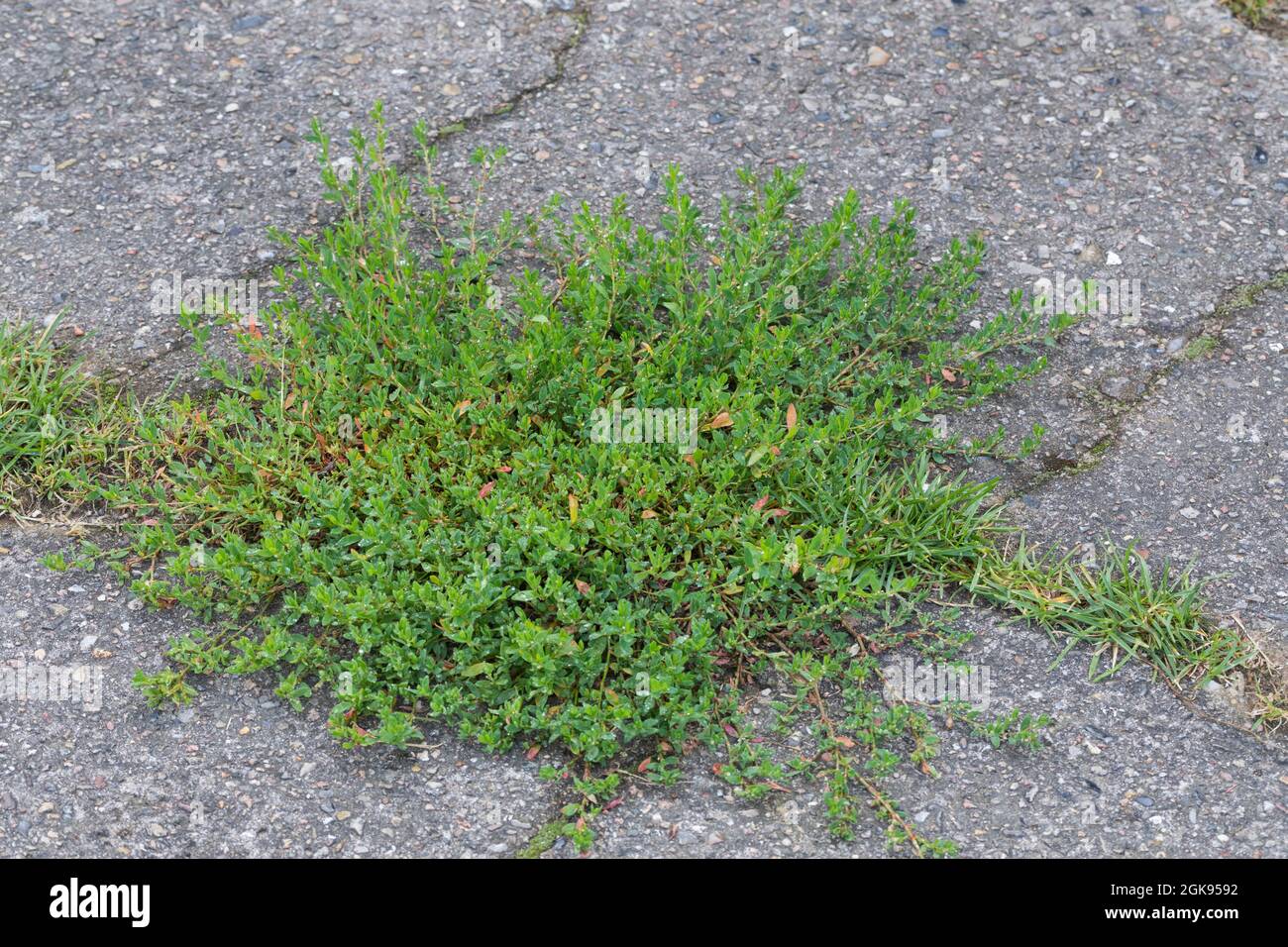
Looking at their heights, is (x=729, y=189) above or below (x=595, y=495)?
above

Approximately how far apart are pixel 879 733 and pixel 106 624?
1974 millimetres

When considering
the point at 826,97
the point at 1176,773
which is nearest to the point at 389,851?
the point at 1176,773

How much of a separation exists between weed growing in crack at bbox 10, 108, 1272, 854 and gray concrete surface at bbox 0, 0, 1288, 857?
0.42ft

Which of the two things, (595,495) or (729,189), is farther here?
(729,189)

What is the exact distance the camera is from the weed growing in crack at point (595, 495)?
299 cm

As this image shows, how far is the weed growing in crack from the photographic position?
2990 mm

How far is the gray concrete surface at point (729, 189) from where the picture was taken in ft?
9.39

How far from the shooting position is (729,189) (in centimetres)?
436

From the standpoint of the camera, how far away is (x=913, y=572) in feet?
11.0

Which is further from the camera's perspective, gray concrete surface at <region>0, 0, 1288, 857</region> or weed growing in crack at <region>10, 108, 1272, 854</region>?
weed growing in crack at <region>10, 108, 1272, 854</region>

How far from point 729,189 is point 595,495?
1546mm

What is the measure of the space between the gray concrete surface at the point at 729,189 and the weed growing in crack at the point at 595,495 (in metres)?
0.13

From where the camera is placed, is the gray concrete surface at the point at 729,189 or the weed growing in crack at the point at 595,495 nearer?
the gray concrete surface at the point at 729,189

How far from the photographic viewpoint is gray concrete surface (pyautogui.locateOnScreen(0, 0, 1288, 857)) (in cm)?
286
